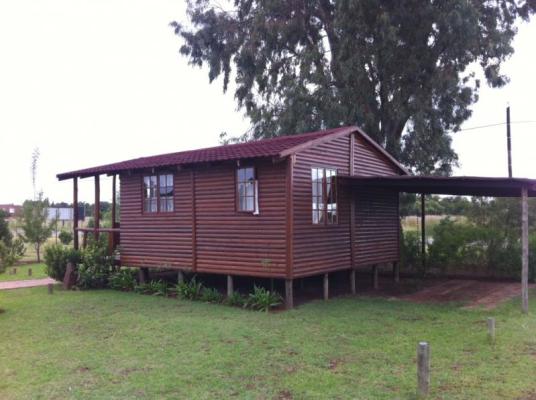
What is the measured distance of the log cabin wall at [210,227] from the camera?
10945mm

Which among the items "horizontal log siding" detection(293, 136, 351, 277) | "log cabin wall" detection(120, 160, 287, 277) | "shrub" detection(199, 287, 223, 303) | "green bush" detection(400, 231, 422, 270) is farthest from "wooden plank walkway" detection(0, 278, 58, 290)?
"green bush" detection(400, 231, 422, 270)

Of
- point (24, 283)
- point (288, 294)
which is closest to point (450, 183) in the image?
point (288, 294)

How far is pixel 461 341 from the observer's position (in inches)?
307

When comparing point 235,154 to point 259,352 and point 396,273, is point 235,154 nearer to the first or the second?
point 259,352

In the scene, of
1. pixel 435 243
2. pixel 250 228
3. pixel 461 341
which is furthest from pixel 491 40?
pixel 461 341

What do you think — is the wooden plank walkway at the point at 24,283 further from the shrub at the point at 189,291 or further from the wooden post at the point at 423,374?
the wooden post at the point at 423,374

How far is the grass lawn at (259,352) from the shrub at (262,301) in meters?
0.37

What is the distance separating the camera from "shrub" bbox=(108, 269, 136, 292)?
1392 cm

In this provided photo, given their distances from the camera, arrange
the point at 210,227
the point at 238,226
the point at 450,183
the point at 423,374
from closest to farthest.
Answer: the point at 423,374 → the point at 450,183 → the point at 238,226 → the point at 210,227

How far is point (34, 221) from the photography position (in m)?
22.2

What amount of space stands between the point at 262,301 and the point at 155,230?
13.9ft

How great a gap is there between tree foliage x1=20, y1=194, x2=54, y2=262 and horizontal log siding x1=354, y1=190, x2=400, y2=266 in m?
15.1

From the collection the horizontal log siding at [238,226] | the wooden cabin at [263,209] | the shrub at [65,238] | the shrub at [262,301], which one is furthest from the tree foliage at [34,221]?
the shrub at [262,301]

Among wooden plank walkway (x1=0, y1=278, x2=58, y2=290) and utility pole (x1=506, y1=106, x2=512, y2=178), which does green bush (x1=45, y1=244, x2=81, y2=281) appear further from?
utility pole (x1=506, y1=106, x2=512, y2=178)
